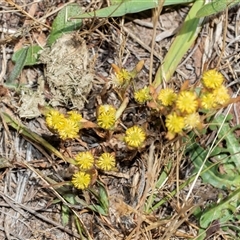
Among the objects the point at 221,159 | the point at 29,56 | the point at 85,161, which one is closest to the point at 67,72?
the point at 29,56

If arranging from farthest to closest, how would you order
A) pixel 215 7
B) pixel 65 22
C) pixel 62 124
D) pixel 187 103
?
pixel 65 22 → pixel 215 7 → pixel 62 124 → pixel 187 103

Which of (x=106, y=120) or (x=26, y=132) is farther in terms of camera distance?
(x=26, y=132)

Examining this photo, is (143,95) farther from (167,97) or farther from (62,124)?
(62,124)

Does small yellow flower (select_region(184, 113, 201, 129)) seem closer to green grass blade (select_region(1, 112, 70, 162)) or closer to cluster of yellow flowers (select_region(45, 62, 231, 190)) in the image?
cluster of yellow flowers (select_region(45, 62, 231, 190))

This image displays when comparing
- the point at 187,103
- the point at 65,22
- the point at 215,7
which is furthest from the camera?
the point at 65,22

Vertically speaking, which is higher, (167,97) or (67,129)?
(167,97)

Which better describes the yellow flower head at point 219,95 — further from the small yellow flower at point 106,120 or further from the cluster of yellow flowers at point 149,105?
the small yellow flower at point 106,120

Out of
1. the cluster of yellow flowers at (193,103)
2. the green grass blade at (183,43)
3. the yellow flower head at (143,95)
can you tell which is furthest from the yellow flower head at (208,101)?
the green grass blade at (183,43)
